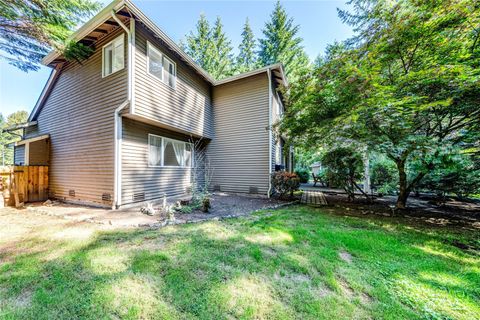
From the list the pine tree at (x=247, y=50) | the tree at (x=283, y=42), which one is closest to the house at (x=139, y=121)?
the tree at (x=283, y=42)

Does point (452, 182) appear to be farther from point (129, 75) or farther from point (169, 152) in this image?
point (129, 75)

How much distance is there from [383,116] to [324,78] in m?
2.07

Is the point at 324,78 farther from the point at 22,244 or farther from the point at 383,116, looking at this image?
the point at 22,244

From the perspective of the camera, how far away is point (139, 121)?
629 centimetres

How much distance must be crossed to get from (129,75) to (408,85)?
7540 mm

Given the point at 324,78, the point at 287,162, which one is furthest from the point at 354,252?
the point at 287,162

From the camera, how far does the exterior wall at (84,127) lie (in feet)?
18.7

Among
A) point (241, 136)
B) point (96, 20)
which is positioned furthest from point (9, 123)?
point (241, 136)

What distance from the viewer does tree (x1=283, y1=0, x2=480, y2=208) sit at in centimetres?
389

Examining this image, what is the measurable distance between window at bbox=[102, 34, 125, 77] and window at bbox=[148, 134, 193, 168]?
2.45 meters

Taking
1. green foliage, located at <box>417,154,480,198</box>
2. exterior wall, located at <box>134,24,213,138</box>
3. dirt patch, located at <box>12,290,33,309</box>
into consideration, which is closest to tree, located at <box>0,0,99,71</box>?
exterior wall, located at <box>134,24,213,138</box>

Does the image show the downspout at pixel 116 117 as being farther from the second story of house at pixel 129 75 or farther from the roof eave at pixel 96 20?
the roof eave at pixel 96 20

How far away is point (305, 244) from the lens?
3.21m

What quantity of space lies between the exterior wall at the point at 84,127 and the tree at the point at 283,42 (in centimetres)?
1529
